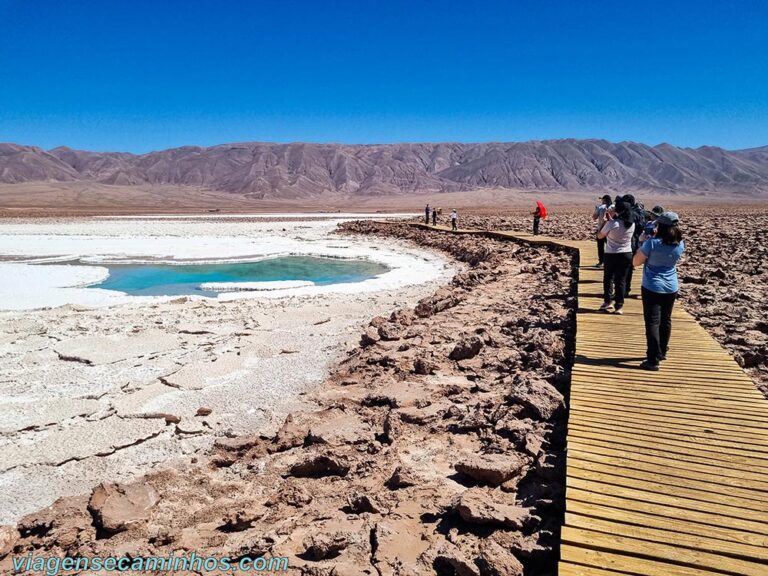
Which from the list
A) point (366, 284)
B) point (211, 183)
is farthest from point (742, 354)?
point (211, 183)

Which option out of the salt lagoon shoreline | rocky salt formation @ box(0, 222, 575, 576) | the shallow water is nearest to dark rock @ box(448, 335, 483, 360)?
rocky salt formation @ box(0, 222, 575, 576)

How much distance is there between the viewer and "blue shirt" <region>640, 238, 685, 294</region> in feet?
16.6

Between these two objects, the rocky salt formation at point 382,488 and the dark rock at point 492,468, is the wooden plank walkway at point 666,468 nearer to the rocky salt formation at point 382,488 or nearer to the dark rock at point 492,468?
the rocky salt formation at point 382,488

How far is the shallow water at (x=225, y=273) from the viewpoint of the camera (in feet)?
48.6

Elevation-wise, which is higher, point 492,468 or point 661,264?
point 661,264

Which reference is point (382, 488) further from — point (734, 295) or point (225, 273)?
point (225, 273)

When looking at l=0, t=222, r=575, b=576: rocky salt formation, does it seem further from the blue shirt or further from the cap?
the cap

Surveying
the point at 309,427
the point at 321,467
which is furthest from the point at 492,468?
the point at 309,427

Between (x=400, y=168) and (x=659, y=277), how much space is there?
159048 mm

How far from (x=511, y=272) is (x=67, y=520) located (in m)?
12.4

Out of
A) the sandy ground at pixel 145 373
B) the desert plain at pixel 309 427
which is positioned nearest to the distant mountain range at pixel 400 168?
the sandy ground at pixel 145 373

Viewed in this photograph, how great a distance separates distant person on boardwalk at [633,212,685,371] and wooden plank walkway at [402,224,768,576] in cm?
32

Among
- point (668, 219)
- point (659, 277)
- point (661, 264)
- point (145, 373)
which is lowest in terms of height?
point (145, 373)

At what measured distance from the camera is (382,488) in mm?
3928
